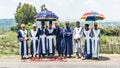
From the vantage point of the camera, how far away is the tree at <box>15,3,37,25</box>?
230 feet

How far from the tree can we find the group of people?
4935 cm

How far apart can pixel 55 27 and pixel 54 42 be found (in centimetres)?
118

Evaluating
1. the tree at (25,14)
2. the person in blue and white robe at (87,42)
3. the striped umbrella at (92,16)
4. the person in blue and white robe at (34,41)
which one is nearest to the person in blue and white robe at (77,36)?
the person in blue and white robe at (87,42)

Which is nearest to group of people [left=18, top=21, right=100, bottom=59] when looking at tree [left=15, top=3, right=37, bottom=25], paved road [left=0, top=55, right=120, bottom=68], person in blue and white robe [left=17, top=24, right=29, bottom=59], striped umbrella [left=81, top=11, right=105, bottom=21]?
person in blue and white robe [left=17, top=24, right=29, bottom=59]

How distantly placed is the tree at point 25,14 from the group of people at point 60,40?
49351 mm

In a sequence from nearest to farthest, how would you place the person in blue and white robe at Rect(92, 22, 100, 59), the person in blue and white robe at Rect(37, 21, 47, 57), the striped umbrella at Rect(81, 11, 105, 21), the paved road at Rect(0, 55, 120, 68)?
the paved road at Rect(0, 55, 120, 68)
the person in blue and white robe at Rect(92, 22, 100, 59)
the striped umbrella at Rect(81, 11, 105, 21)
the person in blue and white robe at Rect(37, 21, 47, 57)

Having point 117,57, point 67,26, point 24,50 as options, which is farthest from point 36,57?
point 117,57

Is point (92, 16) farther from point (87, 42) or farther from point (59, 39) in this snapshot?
point (59, 39)

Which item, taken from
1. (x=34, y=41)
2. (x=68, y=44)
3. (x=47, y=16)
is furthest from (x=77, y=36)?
(x=34, y=41)

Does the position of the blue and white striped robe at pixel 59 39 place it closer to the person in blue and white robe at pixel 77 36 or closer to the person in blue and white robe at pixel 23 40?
the person in blue and white robe at pixel 77 36

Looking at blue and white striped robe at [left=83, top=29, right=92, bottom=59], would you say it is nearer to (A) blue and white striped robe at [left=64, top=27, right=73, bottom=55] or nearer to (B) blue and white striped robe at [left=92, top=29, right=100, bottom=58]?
(B) blue and white striped robe at [left=92, top=29, right=100, bottom=58]

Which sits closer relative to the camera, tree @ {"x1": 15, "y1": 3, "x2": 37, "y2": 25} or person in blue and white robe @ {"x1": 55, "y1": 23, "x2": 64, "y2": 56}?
person in blue and white robe @ {"x1": 55, "y1": 23, "x2": 64, "y2": 56}

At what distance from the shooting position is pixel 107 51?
73.6 ft

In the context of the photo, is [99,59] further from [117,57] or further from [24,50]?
[24,50]
